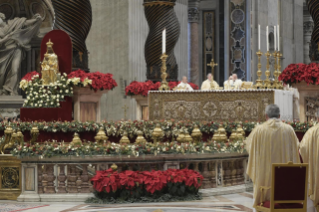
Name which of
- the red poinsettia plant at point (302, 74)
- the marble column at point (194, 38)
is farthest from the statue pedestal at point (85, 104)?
the marble column at point (194, 38)

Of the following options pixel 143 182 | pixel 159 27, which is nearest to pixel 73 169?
pixel 143 182

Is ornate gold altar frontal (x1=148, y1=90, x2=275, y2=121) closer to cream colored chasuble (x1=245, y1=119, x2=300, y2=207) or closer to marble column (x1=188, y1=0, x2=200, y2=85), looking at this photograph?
cream colored chasuble (x1=245, y1=119, x2=300, y2=207)

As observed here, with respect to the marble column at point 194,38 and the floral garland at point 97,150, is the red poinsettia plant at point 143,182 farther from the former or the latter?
the marble column at point 194,38

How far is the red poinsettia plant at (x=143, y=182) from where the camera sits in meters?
9.34

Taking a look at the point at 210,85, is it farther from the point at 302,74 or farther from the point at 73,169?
the point at 73,169

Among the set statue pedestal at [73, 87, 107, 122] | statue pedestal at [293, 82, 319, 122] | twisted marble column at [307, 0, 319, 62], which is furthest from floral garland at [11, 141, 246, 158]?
twisted marble column at [307, 0, 319, 62]

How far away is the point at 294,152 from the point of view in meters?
8.00

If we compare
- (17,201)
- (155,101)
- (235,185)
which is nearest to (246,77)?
(155,101)

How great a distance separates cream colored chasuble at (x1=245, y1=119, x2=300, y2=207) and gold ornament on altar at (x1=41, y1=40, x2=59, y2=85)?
801 centimetres

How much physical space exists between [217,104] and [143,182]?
5832mm

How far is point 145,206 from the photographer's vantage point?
9.01 metres

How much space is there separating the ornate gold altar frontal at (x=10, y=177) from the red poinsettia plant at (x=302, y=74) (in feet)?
20.8

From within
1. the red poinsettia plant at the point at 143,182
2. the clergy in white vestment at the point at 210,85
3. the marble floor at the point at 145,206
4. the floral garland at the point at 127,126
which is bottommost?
the marble floor at the point at 145,206

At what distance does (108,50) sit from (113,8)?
4.79ft
